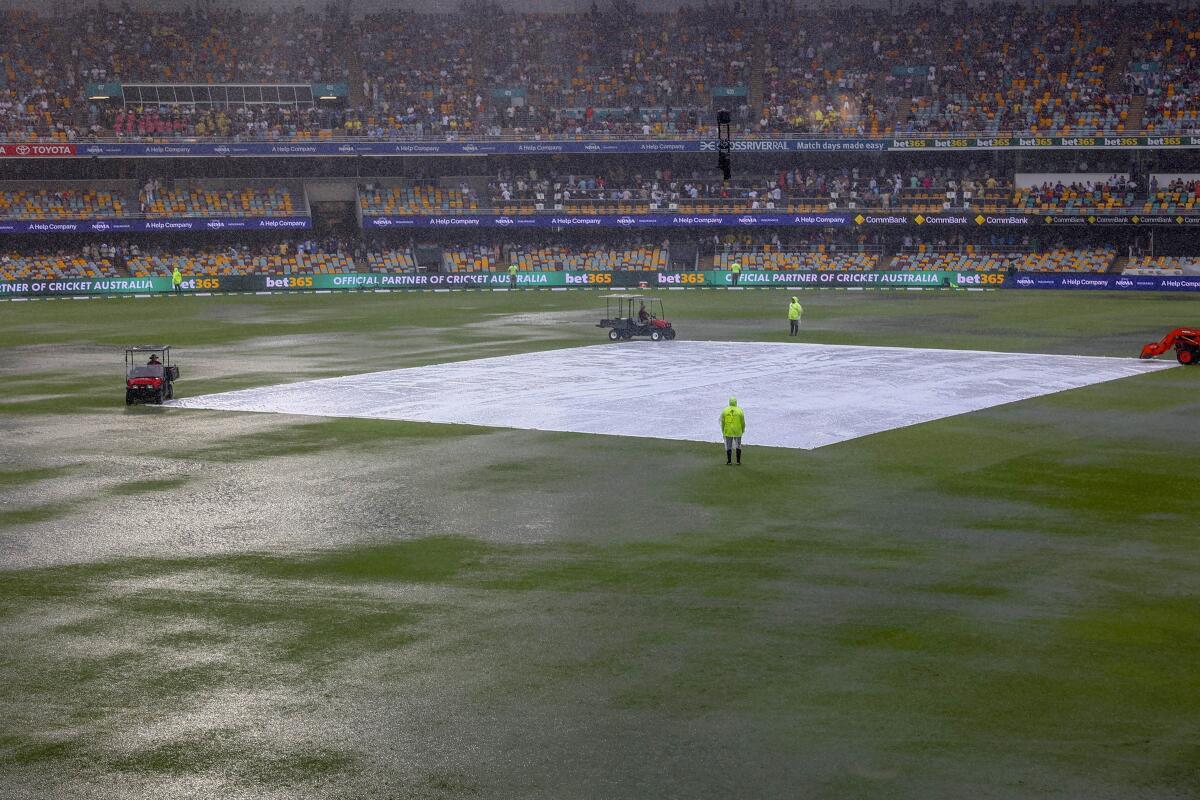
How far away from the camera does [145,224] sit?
7481cm

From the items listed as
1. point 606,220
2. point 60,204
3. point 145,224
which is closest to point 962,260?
point 606,220

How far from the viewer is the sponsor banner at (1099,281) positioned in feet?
225

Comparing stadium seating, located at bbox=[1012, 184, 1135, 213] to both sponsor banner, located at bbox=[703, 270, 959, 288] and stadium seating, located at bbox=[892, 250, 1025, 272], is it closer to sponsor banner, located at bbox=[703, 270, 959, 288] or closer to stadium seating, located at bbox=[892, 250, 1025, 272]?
stadium seating, located at bbox=[892, 250, 1025, 272]

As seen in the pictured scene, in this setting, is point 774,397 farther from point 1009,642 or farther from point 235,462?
point 1009,642

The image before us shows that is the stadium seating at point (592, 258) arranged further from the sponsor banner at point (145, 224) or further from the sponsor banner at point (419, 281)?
the sponsor banner at point (145, 224)

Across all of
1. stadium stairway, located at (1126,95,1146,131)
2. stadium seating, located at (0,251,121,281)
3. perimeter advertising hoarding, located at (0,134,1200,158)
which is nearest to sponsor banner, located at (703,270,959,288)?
perimeter advertising hoarding, located at (0,134,1200,158)

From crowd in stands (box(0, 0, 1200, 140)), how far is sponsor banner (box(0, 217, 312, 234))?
18.3ft

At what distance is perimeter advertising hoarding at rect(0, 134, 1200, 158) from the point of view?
7300 cm

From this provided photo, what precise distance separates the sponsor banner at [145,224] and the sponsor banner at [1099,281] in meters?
45.2

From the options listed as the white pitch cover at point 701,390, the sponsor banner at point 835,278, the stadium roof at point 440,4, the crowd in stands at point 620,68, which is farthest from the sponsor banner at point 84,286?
the white pitch cover at point 701,390

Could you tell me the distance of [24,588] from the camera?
15.3 m

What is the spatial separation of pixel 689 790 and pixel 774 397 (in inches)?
839

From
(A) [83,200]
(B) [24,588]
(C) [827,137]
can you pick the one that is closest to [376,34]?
(A) [83,200]

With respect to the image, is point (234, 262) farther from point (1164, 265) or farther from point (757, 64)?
point (1164, 265)
